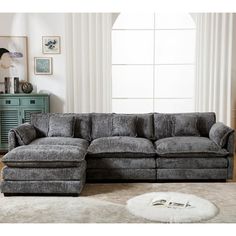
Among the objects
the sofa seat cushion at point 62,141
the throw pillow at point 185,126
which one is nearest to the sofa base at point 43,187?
the sofa seat cushion at point 62,141

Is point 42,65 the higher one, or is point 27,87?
point 42,65

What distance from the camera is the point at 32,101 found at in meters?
5.42

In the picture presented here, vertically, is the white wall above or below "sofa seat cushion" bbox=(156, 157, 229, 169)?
above

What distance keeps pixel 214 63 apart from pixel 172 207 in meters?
3.32

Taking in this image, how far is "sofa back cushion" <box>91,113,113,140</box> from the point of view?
4395 millimetres

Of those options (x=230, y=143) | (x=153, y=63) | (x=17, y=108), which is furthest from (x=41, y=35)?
(x=230, y=143)

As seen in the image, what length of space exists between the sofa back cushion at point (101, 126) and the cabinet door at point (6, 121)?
62.1 inches

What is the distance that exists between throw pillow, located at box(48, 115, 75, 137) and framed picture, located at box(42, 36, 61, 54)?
1.75m

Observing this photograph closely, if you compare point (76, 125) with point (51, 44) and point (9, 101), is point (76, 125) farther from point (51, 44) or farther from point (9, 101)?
point (51, 44)

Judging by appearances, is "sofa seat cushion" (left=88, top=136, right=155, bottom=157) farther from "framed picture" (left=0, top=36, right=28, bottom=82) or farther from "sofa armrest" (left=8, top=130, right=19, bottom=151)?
"framed picture" (left=0, top=36, right=28, bottom=82)

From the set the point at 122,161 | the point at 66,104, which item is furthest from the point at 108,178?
the point at 66,104

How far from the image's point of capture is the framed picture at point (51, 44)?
226 inches

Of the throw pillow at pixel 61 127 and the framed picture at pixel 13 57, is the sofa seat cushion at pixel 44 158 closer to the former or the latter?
the throw pillow at pixel 61 127

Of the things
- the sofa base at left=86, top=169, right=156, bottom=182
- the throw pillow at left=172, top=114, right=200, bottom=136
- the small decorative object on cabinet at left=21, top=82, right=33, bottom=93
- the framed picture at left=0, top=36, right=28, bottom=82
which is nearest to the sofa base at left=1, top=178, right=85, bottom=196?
the sofa base at left=86, top=169, right=156, bottom=182
